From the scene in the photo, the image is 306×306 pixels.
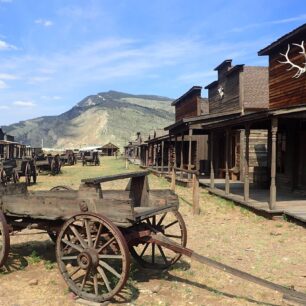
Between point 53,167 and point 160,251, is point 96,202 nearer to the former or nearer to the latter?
point 160,251

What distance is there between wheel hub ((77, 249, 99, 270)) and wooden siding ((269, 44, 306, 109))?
10966 mm

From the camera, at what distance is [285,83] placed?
573 inches

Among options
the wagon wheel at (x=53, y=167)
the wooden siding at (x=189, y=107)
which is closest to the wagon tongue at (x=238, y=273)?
the wagon wheel at (x=53, y=167)

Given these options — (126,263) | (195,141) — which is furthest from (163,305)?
(195,141)

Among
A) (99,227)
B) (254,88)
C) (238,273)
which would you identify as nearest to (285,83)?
(254,88)

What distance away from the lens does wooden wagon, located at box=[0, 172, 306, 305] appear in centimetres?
434

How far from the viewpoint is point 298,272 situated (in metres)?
5.89

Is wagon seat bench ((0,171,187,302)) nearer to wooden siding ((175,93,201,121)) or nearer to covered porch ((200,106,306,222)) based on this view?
covered porch ((200,106,306,222))

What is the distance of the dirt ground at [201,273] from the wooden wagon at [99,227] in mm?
292

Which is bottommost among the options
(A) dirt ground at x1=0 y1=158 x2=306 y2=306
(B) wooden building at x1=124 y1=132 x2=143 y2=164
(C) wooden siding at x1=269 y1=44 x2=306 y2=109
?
(A) dirt ground at x1=0 y1=158 x2=306 y2=306

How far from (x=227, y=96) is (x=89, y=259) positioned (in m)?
19.0

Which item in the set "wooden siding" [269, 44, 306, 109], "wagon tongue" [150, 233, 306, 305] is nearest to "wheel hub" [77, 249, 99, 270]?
"wagon tongue" [150, 233, 306, 305]

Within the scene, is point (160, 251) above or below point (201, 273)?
above

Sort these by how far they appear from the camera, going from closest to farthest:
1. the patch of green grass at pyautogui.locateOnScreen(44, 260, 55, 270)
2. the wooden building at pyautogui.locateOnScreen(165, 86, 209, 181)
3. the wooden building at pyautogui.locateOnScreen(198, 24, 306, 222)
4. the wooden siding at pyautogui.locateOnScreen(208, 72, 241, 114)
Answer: the patch of green grass at pyautogui.locateOnScreen(44, 260, 55, 270) → the wooden building at pyautogui.locateOnScreen(198, 24, 306, 222) → the wooden siding at pyautogui.locateOnScreen(208, 72, 241, 114) → the wooden building at pyautogui.locateOnScreen(165, 86, 209, 181)
